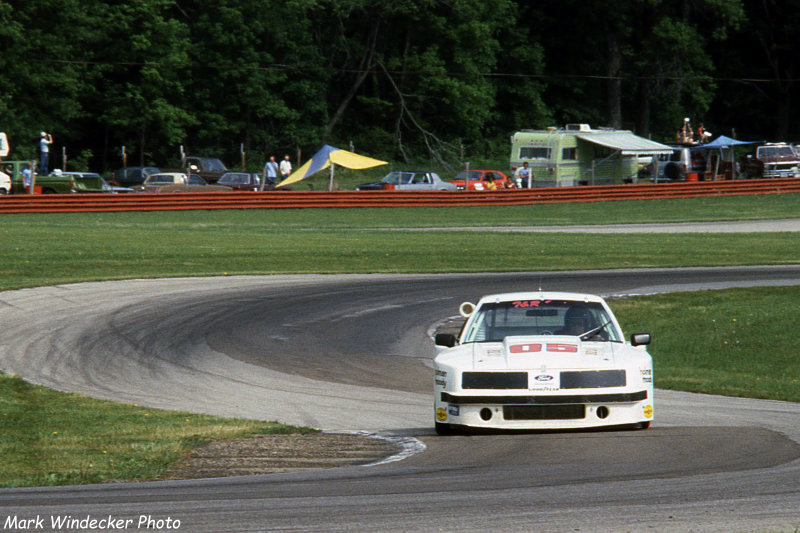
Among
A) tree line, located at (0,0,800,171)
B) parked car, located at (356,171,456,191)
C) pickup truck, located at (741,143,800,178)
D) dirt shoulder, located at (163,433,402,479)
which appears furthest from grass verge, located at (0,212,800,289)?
tree line, located at (0,0,800,171)

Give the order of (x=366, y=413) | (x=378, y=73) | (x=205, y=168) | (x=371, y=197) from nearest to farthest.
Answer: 1. (x=366, y=413)
2. (x=371, y=197)
3. (x=205, y=168)
4. (x=378, y=73)

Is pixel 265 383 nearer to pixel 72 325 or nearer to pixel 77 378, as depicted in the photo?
pixel 77 378

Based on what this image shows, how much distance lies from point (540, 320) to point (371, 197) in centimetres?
3203

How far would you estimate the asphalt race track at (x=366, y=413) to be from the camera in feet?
19.9

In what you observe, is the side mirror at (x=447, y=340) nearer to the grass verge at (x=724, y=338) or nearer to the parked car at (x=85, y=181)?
the grass verge at (x=724, y=338)

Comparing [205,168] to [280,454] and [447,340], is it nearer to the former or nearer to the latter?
[447,340]

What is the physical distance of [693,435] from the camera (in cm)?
862

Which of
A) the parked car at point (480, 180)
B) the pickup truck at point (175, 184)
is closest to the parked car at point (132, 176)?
the pickup truck at point (175, 184)

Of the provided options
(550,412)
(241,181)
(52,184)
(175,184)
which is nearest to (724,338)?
(550,412)

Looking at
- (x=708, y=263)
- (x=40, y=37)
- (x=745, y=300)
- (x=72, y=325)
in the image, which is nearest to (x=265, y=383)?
(x=72, y=325)

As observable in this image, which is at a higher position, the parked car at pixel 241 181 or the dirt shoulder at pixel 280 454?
the parked car at pixel 241 181

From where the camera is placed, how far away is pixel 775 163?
49688 millimetres

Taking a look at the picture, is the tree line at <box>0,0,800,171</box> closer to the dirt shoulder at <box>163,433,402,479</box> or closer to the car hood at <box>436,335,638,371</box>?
the dirt shoulder at <box>163,433,402,479</box>

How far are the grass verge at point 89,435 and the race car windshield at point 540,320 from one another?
1854mm
